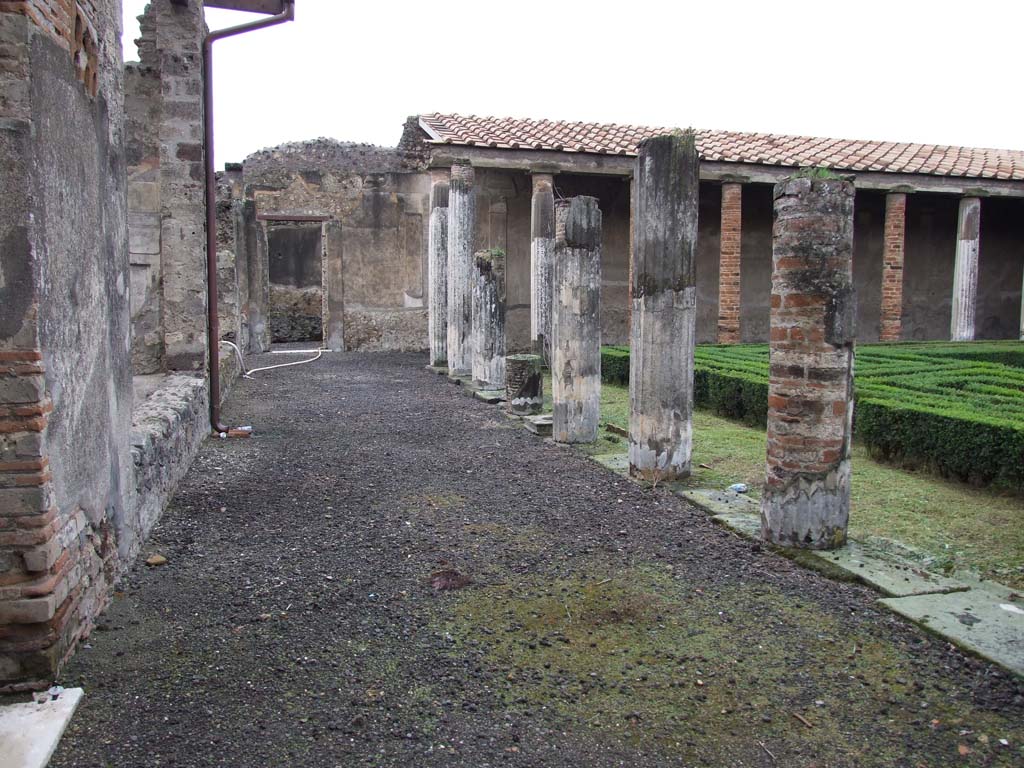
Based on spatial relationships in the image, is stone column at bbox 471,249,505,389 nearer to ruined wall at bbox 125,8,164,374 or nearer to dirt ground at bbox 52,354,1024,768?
ruined wall at bbox 125,8,164,374

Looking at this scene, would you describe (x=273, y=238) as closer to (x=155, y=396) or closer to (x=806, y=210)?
(x=155, y=396)

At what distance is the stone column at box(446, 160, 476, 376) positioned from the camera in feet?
39.8

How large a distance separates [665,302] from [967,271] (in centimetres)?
1252

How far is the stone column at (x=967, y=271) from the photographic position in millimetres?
15742

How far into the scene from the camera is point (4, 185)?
258 cm

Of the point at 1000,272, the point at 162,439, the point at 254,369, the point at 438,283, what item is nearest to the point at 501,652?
the point at 162,439

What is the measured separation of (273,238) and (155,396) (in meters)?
15.6

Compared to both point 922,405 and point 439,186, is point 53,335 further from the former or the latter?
point 439,186

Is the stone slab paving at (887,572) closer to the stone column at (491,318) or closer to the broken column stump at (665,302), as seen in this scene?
the broken column stump at (665,302)

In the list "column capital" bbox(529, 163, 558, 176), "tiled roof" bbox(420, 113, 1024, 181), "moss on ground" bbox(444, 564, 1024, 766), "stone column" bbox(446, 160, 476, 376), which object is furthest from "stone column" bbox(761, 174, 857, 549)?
"column capital" bbox(529, 163, 558, 176)

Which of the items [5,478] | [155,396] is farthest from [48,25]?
[155,396]

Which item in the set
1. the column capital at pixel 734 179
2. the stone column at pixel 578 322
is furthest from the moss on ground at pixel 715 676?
the column capital at pixel 734 179

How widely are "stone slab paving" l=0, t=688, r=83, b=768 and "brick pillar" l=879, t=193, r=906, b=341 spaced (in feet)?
50.1

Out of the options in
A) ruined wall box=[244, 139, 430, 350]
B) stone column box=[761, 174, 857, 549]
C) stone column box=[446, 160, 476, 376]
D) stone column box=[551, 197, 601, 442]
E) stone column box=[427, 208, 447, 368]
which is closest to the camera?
stone column box=[761, 174, 857, 549]
